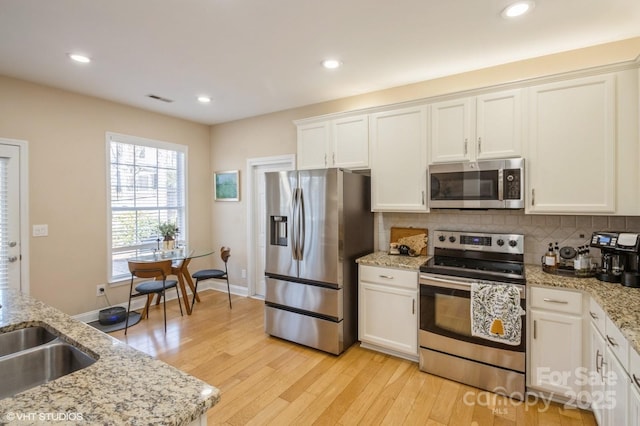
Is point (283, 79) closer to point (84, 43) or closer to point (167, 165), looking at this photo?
point (84, 43)

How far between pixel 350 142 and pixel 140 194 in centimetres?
294

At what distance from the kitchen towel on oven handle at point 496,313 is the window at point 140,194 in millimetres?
3800

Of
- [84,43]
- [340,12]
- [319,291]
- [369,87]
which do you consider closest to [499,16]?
[340,12]

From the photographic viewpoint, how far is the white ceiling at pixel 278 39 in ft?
6.79

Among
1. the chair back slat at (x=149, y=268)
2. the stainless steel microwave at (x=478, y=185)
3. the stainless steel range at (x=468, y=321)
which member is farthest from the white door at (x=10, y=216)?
the stainless steel microwave at (x=478, y=185)

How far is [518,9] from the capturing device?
2.07 m

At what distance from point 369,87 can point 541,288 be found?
98.5 inches

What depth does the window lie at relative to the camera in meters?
4.00

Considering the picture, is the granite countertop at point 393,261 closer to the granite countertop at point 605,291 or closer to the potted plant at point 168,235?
the granite countertop at point 605,291

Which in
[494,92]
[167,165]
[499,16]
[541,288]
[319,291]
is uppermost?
[499,16]

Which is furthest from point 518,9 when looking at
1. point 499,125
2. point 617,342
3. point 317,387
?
point 317,387

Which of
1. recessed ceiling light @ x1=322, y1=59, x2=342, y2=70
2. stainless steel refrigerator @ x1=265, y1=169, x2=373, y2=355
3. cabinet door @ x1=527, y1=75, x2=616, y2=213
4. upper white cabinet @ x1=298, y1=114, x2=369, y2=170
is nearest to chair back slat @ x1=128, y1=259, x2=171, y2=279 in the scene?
stainless steel refrigerator @ x1=265, y1=169, x2=373, y2=355

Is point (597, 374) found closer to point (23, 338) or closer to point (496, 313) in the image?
point (496, 313)

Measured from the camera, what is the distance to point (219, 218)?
509 centimetres
